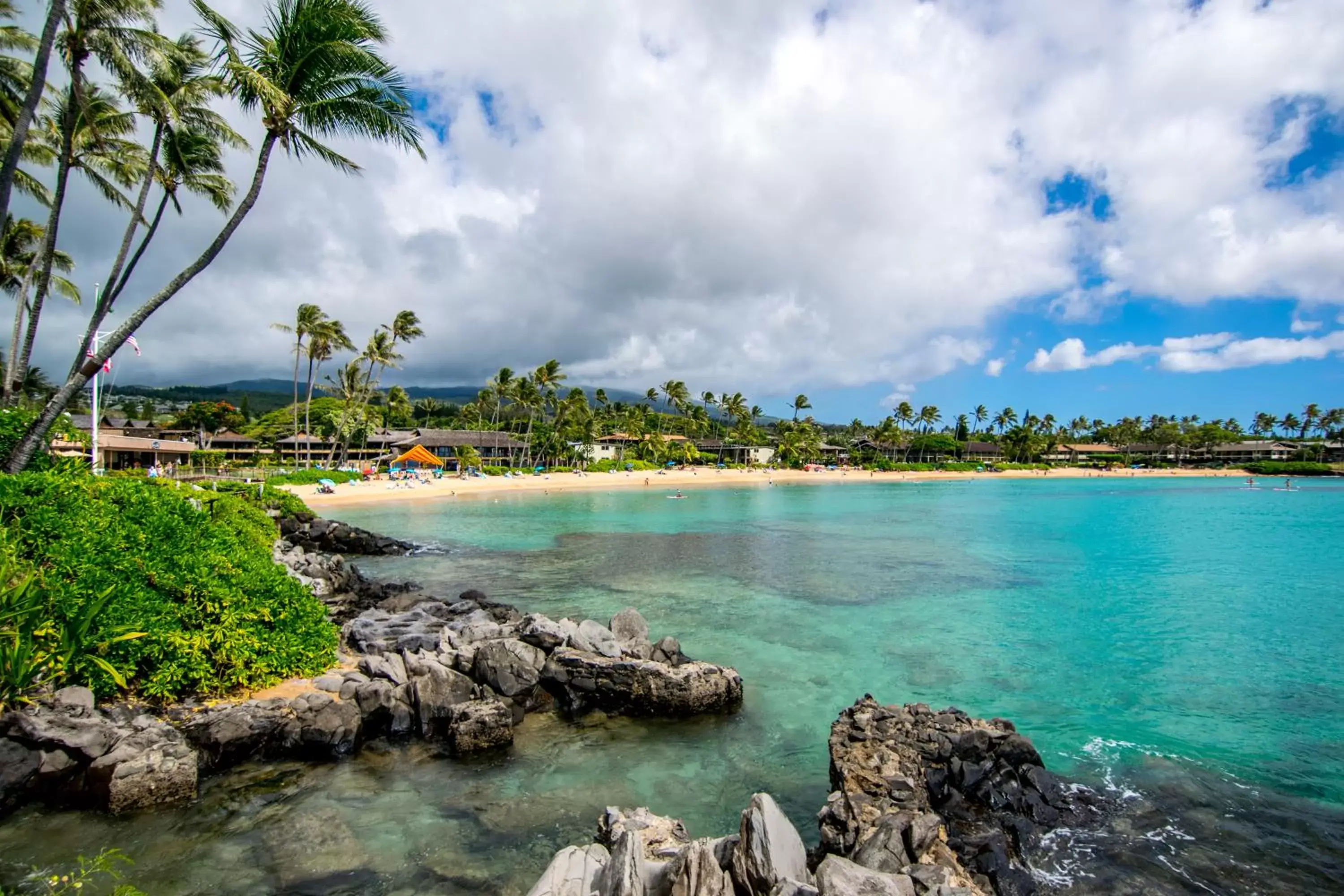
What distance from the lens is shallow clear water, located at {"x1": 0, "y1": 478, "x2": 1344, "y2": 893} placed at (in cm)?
639

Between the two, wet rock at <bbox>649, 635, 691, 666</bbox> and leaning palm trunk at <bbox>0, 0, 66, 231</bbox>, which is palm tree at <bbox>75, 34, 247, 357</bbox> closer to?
leaning palm trunk at <bbox>0, 0, 66, 231</bbox>

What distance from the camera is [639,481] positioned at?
2977 inches

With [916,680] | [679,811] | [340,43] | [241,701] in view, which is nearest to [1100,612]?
[916,680]

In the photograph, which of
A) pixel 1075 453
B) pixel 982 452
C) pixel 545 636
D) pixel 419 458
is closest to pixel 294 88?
pixel 545 636

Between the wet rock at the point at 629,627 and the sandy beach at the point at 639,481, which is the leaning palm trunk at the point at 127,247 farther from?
the sandy beach at the point at 639,481

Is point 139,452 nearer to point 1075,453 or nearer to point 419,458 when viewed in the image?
point 419,458

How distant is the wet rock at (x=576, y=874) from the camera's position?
491cm

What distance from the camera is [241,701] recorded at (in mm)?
8469

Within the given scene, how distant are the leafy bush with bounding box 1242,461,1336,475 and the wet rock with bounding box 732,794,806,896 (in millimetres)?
152425

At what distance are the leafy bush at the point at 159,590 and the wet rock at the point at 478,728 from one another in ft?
9.44

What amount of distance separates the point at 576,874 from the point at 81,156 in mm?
24072

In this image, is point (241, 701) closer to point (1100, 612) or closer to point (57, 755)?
point (57, 755)

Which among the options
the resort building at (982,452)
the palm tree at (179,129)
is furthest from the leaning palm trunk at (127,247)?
the resort building at (982,452)

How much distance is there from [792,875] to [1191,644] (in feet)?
53.0
